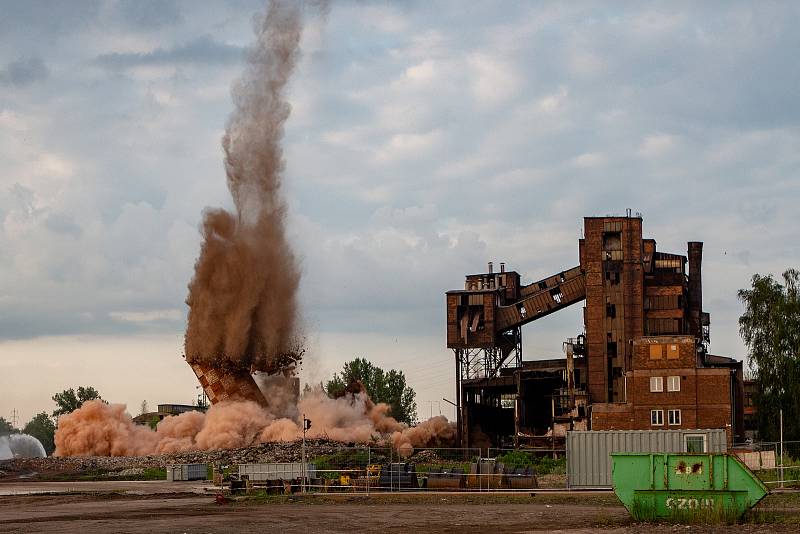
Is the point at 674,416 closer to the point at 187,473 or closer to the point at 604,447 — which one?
the point at 604,447

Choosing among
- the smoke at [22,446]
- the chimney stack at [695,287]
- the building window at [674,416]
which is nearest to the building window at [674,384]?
the building window at [674,416]

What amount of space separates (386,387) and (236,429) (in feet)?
228

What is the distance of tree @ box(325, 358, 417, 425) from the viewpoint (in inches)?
6161

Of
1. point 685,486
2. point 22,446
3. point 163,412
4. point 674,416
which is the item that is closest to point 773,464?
point 674,416

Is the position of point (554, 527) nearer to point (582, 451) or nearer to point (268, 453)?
point (582, 451)

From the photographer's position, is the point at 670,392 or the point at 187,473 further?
the point at 670,392

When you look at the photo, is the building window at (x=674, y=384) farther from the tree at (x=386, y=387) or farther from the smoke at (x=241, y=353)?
the tree at (x=386, y=387)

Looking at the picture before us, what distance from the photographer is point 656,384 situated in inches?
3216

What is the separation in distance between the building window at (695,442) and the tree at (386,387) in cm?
9859

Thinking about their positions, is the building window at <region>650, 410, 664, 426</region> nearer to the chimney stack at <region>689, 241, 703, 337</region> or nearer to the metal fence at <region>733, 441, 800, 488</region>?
the metal fence at <region>733, 441, 800, 488</region>

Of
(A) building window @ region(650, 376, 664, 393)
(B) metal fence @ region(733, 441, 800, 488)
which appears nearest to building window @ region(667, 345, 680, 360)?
(A) building window @ region(650, 376, 664, 393)

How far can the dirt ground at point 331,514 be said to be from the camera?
34250 millimetres

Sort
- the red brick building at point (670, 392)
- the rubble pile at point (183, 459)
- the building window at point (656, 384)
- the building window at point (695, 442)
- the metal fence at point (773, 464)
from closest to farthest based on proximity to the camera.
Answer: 1. the metal fence at point (773, 464)
2. the building window at point (695, 442)
3. the red brick building at point (670, 392)
4. the rubble pile at point (183, 459)
5. the building window at point (656, 384)

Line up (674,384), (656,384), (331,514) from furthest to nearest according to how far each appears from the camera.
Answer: (656,384)
(674,384)
(331,514)
